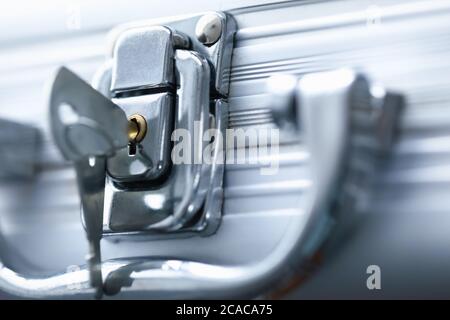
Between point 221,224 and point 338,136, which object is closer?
point 338,136

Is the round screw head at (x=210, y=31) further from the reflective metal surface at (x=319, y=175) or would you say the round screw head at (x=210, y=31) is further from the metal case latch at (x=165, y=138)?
the reflective metal surface at (x=319, y=175)

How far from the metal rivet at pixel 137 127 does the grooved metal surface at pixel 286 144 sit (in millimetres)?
56

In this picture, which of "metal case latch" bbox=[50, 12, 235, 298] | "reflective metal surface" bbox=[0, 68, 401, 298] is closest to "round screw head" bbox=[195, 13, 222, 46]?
"metal case latch" bbox=[50, 12, 235, 298]

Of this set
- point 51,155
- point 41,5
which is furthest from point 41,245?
point 41,5

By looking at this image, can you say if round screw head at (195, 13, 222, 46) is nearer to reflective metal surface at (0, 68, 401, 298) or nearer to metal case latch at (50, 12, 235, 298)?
metal case latch at (50, 12, 235, 298)

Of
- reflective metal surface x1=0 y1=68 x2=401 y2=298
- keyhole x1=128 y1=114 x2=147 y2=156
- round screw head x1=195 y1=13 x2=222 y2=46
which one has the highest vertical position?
round screw head x1=195 y1=13 x2=222 y2=46

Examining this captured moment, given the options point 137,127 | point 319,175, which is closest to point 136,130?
point 137,127

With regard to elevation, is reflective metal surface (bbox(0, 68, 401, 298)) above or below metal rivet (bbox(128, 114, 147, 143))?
below

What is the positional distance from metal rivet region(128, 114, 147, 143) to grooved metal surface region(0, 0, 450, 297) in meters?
0.06

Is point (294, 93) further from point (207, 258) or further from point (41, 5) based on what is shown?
point (41, 5)

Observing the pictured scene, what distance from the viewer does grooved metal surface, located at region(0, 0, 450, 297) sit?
1.26ft

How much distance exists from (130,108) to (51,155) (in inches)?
3.9
